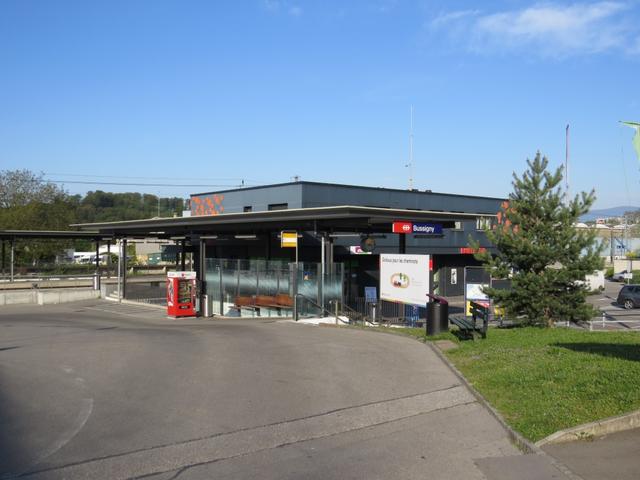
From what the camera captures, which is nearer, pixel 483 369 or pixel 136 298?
pixel 483 369

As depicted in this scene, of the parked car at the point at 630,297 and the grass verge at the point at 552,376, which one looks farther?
the parked car at the point at 630,297

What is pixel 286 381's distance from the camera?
35.1 feet

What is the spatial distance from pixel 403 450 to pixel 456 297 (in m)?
40.3

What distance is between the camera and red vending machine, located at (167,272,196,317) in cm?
2775

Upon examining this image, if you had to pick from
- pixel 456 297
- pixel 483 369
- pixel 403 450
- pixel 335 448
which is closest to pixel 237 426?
pixel 335 448

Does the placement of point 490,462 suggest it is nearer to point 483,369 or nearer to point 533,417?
point 533,417

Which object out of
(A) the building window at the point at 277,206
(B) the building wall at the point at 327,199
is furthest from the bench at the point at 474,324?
(A) the building window at the point at 277,206

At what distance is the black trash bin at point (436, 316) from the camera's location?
15.6 meters

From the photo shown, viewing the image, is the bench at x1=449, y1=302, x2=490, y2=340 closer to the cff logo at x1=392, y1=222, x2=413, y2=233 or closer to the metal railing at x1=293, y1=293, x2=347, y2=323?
the cff logo at x1=392, y1=222, x2=413, y2=233

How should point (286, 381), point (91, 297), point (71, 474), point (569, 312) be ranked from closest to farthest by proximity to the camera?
point (71, 474) < point (286, 381) < point (569, 312) < point (91, 297)

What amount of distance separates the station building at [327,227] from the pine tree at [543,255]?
6638mm

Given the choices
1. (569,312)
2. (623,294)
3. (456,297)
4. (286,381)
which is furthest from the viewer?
(456,297)

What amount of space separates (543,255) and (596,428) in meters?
9.63

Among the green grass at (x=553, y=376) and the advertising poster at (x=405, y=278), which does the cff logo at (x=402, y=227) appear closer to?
the advertising poster at (x=405, y=278)
